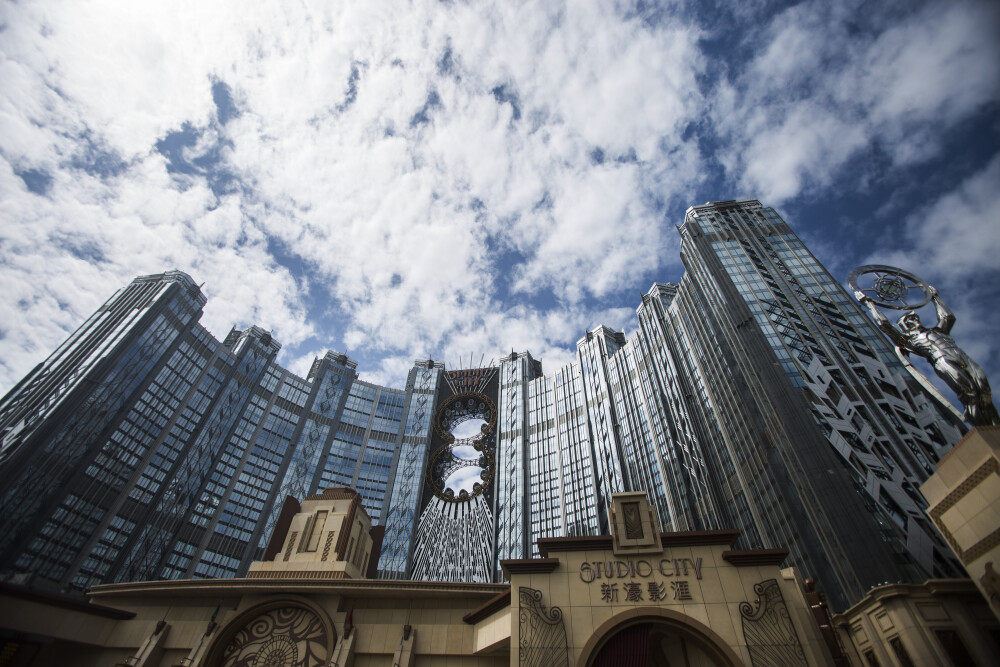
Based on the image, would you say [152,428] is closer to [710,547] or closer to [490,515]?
[490,515]

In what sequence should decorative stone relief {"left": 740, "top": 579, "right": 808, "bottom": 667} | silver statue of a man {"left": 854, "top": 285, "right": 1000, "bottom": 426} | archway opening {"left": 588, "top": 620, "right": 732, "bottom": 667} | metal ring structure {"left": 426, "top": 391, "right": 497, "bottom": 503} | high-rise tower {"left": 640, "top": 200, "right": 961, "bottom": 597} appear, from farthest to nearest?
metal ring structure {"left": 426, "top": 391, "right": 497, "bottom": 503}
high-rise tower {"left": 640, "top": 200, "right": 961, "bottom": 597}
silver statue of a man {"left": 854, "top": 285, "right": 1000, "bottom": 426}
archway opening {"left": 588, "top": 620, "right": 732, "bottom": 667}
decorative stone relief {"left": 740, "top": 579, "right": 808, "bottom": 667}

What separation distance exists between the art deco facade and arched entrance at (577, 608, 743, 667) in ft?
71.8

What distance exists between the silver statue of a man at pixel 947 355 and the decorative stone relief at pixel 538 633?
19.5 meters

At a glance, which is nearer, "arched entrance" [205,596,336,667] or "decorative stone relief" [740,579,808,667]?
"decorative stone relief" [740,579,808,667]

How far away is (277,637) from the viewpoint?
2102 cm

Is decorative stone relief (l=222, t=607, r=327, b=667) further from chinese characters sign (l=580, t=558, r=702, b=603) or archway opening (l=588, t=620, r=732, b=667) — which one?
chinese characters sign (l=580, t=558, r=702, b=603)

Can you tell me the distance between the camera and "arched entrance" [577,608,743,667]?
16906 millimetres

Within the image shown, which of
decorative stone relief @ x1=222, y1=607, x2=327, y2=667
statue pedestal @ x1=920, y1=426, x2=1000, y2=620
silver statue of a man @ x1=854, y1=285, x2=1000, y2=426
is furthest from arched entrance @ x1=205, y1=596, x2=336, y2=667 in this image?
silver statue of a man @ x1=854, y1=285, x2=1000, y2=426

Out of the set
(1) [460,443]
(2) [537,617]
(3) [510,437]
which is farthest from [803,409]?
(1) [460,443]

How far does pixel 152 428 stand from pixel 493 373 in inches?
2158

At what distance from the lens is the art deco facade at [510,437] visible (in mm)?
38000

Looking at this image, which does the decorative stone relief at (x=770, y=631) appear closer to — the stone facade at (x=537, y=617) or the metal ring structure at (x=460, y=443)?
the stone facade at (x=537, y=617)

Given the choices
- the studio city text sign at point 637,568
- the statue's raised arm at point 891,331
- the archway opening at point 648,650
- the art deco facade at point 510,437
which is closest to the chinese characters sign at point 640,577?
the studio city text sign at point 637,568

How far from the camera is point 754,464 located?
46031 millimetres
